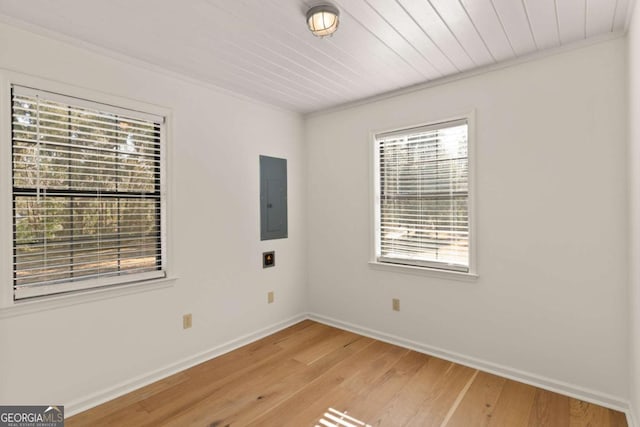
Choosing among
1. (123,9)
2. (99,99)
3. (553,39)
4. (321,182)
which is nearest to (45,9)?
(123,9)

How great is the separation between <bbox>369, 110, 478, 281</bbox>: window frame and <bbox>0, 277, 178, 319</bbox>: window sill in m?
1.91

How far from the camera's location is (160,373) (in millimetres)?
2568

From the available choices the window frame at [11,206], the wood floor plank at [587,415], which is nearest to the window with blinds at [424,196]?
the wood floor plank at [587,415]

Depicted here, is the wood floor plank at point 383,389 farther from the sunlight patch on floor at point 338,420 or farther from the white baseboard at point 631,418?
the white baseboard at point 631,418

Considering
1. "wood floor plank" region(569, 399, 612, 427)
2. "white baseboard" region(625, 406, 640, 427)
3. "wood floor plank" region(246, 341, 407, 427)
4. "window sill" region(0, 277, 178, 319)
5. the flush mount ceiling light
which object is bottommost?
"wood floor plank" region(246, 341, 407, 427)

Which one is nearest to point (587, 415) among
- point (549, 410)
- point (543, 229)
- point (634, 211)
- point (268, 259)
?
point (549, 410)

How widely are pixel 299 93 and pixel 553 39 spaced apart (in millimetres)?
2009

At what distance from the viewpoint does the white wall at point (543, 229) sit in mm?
2154

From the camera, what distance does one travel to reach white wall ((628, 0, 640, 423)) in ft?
5.60

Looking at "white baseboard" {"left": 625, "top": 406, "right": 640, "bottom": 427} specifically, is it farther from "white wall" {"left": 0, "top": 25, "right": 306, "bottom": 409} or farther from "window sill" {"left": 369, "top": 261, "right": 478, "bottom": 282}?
"white wall" {"left": 0, "top": 25, "right": 306, "bottom": 409}

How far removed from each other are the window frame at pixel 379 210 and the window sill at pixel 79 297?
1.91m

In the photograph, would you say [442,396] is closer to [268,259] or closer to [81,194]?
[268,259]

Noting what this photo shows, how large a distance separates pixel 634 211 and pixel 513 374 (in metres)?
1.44


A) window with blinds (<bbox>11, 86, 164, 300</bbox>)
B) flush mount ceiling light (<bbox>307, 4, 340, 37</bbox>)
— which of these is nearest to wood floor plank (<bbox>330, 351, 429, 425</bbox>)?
window with blinds (<bbox>11, 86, 164, 300</bbox>)
